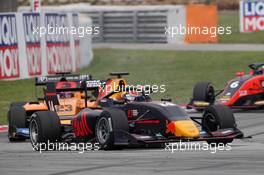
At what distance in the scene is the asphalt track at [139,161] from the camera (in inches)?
485

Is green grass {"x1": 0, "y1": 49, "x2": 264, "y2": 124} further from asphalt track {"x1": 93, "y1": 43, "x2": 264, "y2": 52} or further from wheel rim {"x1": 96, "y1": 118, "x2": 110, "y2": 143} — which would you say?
wheel rim {"x1": 96, "y1": 118, "x2": 110, "y2": 143}

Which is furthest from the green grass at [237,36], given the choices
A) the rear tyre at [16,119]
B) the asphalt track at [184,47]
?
the rear tyre at [16,119]

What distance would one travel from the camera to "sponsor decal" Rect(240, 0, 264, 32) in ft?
137

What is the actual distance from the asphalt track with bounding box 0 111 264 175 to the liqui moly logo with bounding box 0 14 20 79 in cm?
1207

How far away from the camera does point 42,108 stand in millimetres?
18094

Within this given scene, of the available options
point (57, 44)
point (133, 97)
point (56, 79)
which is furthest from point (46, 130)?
point (57, 44)

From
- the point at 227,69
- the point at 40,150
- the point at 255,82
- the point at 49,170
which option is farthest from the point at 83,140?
the point at 227,69

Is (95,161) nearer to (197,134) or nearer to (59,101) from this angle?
(197,134)

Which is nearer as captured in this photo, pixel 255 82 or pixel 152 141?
pixel 152 141

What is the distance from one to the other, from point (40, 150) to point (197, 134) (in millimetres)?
2715

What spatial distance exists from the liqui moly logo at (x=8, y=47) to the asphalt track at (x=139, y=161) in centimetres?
1207

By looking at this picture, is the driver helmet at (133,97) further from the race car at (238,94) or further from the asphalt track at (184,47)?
the asphalt track at (184,47)

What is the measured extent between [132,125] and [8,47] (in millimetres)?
13181

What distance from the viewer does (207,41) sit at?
45.5 metres
